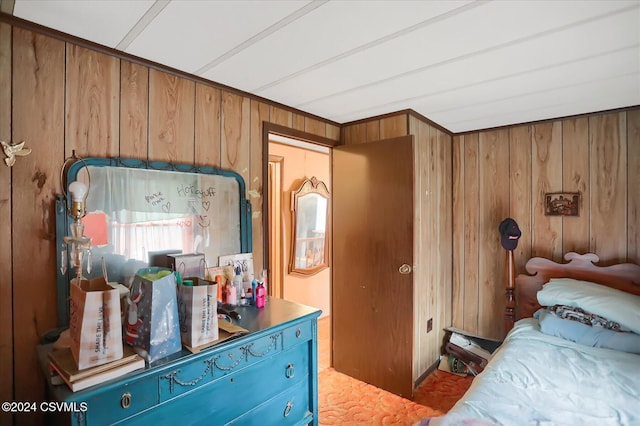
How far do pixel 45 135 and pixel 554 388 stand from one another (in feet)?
8.67

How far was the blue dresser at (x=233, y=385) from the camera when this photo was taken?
1.10m

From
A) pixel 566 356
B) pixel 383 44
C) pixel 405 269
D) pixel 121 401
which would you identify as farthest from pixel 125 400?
pixel 566 356

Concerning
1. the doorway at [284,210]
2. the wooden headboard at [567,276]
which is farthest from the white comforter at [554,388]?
the doorway at [284,210]

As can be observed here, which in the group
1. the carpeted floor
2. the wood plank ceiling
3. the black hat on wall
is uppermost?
the wood plank ceiling

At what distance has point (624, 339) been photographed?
1.98m

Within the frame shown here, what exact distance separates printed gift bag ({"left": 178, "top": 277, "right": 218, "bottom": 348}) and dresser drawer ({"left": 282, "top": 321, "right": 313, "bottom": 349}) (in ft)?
1.30

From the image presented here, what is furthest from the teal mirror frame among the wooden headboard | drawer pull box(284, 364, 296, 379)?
the wooden headboard

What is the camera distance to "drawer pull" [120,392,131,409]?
1.11 meters

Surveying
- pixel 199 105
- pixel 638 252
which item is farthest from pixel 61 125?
pixel 638 252

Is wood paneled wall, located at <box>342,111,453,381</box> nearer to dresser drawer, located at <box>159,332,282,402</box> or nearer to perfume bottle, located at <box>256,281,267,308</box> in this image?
perfume bottle, located at <box>256,281,267,308</box>

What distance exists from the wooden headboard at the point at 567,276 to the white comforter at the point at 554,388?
2.19 ft

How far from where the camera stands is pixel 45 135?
142 centimetres

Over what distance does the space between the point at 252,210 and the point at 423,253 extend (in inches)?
57.6

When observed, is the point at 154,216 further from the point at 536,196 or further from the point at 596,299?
the point at 536,196
